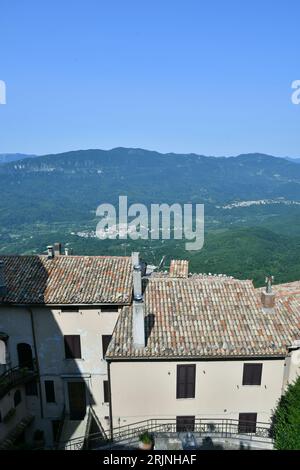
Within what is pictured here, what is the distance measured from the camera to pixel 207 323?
18578mm

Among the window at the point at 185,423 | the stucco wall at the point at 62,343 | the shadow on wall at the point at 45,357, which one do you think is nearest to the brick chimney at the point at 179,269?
the stucco wall at the point at 62,343

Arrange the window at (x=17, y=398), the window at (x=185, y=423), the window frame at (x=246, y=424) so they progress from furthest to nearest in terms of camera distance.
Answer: the window at (x=17, y=398), the window frame at (x=246, y=424), the window at (x=185, y=423)

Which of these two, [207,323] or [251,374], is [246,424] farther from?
[207,323]

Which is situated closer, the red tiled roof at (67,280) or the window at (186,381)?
the window at (186,381)

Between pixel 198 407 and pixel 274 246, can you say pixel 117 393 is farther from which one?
pixel 274 246

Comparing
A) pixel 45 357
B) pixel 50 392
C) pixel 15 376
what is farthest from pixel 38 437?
pixel 45 357

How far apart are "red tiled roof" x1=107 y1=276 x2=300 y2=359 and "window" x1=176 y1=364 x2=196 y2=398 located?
3.62ft

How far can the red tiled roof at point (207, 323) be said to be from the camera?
57.3 feet

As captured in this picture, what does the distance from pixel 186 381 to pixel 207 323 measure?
122 inches

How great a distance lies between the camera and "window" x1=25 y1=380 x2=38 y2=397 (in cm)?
2162

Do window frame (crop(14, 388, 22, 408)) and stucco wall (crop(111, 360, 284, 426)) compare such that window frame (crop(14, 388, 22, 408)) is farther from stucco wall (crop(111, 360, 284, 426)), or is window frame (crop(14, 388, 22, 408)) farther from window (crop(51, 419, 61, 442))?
stucco wall (crop(111, 360, 284, 426))

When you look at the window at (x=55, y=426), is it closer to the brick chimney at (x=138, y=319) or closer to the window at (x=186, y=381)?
the window at (x=186, y=381)

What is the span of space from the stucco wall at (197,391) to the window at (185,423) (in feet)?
0.84

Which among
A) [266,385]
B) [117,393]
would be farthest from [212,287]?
[117,393]
